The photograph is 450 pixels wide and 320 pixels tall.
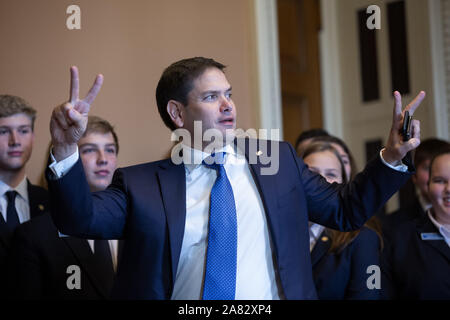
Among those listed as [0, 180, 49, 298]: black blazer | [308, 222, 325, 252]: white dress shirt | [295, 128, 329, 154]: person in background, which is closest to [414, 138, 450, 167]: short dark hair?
[295, 128, 329, 154]: person in background

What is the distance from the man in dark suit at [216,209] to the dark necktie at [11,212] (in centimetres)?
86

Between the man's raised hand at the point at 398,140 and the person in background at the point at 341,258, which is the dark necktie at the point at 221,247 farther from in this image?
the person in background at the point at 341,258

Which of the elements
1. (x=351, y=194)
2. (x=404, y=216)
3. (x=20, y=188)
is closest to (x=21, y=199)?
(x=20, y=188)

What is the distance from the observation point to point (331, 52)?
5176 millimetres

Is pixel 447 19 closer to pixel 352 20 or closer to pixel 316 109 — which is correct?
pixel 352 20

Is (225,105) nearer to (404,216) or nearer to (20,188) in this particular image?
(20,188)

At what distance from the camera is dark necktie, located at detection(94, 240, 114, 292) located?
2.58m

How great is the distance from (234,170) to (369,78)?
133 inches

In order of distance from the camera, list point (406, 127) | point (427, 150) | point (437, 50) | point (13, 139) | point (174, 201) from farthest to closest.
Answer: point (437, 50) < point (427, 150) < point (13, 139) < point (174, 201) < point (406, 127)

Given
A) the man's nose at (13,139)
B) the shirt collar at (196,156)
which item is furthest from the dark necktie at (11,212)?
the shirt collar at (196,156)

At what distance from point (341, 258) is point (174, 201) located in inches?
43.1

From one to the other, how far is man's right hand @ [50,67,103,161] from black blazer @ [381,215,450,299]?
5.46ft

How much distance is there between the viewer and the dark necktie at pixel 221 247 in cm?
185

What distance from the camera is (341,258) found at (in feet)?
9.09
